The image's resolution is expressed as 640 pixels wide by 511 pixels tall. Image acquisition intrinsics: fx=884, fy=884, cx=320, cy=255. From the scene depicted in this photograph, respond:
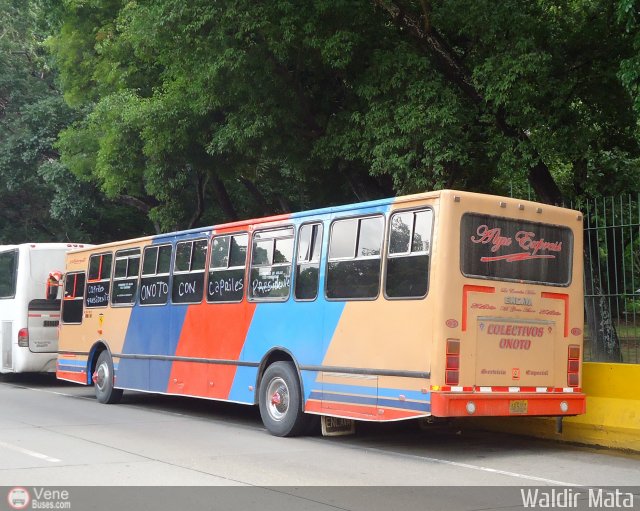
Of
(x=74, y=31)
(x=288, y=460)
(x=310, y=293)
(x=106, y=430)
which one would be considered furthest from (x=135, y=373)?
(x=74, y=31)

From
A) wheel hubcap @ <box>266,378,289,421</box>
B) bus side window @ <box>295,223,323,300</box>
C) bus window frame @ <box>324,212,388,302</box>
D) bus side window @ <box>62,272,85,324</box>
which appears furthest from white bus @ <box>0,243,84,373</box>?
bus window frame @ <box>324,212,388,302</box>

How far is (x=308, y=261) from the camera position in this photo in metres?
11.7

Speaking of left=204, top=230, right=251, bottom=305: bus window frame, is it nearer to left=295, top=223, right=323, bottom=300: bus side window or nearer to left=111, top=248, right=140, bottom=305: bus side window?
left=295, top=223, right=323, bottom=300: bus side window

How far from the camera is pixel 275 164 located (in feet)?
79.1

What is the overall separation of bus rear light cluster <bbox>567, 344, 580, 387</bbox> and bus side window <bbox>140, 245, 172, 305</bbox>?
6.92 m

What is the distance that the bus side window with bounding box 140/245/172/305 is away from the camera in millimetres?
14969

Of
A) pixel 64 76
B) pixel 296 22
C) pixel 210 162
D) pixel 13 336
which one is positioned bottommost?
pixel 13 336

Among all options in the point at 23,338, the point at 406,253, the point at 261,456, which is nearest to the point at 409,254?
the point at 406,253

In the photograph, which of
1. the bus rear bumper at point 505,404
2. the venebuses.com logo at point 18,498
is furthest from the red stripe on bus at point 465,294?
the venebuses.com logo at point 18,498

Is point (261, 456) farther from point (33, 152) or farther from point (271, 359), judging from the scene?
point (33, 152)

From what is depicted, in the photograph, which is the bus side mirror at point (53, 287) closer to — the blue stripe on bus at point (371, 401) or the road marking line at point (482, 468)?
the blue stripe on bus at point (371, 401)

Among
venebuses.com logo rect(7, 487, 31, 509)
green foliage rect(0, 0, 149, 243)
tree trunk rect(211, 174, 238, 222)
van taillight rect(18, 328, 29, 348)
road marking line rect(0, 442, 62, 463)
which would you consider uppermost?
green foliage rect(0, 0, 149, 243)

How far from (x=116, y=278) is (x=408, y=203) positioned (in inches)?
312

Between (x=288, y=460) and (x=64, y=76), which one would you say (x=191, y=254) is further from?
(x=64, y=76)
